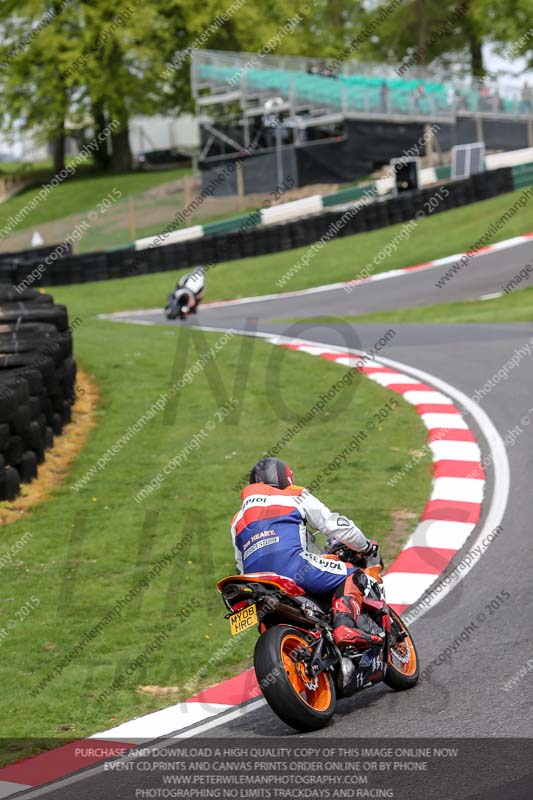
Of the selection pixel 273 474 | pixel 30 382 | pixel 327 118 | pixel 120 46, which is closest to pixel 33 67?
pixel 120 46

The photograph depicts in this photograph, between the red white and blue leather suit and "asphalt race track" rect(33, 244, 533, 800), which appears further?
the red white and blue leather suit

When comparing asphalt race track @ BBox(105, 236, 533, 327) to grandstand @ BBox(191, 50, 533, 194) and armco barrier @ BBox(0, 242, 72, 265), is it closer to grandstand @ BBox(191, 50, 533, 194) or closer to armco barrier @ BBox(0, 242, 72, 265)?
armco barrier @ BBox(0, 242, 72, 265)

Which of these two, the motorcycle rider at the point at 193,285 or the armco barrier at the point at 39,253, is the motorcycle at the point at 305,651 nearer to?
the motorcycle rider at the point at 193,285

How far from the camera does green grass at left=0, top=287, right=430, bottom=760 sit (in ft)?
22.8

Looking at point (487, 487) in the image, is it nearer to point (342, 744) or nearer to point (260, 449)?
Result: point (260, 449)

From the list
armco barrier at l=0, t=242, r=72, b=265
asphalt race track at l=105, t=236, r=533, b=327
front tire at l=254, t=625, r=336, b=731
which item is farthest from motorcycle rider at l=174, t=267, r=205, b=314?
front tire at l=254, t=625, r=336, b=731

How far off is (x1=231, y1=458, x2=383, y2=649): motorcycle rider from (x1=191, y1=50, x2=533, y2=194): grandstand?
31316 mm

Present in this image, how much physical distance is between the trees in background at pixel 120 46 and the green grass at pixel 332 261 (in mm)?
17898

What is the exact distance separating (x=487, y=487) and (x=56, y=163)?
4888cm

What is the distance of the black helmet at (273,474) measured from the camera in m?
6.30

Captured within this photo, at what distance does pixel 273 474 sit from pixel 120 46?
1771 inches

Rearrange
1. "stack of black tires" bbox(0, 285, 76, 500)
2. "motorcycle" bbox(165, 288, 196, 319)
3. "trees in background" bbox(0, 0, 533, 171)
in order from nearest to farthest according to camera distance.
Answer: "stack of black tires" bbox(0, 285, 76, 500) → "motorcycle" bbox(165, 288, 196, 319) → "trees in background" bbox(0, 0, 533, 171)

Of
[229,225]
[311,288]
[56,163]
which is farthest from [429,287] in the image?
[56,163]

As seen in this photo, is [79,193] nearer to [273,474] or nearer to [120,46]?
[120,46]
